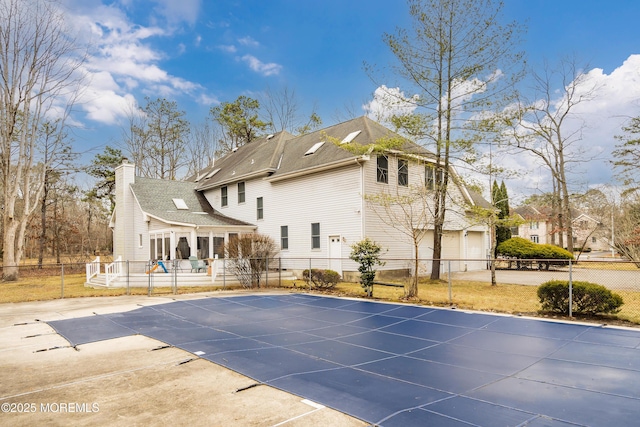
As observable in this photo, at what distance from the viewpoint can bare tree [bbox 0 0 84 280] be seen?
71.1 ft

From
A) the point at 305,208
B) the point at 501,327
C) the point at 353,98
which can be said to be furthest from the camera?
the point at 353,98

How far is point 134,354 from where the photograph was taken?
653 cm

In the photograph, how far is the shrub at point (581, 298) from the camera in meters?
8.95

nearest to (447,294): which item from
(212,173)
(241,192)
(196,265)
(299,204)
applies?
(299,204)

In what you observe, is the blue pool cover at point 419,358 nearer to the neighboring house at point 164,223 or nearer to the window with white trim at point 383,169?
the window with white trim at point 383,169

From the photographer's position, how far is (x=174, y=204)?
23.8 metres

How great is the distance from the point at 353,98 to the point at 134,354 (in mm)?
22321

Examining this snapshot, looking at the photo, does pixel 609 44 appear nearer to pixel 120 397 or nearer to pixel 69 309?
pixel 120 397

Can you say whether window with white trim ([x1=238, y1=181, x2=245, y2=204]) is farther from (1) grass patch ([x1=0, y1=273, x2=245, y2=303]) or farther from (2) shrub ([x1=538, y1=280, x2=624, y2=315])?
(2) shrub ([x1=538, y1=280, x2=624, y2=315])

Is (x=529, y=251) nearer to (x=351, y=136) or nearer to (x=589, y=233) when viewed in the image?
(x=351, y=136)

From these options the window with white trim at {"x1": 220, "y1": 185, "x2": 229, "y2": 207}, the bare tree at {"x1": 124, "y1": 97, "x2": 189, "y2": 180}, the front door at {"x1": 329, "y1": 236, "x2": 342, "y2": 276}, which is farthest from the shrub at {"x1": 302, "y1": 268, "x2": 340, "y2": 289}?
the bare tree at {"x1": 124, "y1": 97, "x2": 189, "y2": 180}

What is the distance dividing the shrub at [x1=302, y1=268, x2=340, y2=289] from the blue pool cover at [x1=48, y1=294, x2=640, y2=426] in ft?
13.9

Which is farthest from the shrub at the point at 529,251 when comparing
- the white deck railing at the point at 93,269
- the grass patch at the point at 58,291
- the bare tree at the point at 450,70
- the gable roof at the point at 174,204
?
the white deck railing at the point at 93,269

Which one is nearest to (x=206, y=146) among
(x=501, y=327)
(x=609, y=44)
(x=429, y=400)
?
(x=609, y=44)
